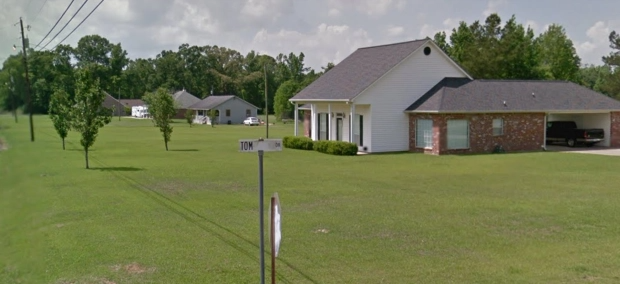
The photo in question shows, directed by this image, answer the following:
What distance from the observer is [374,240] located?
1043 cm

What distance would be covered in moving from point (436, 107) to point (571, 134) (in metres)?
11.0

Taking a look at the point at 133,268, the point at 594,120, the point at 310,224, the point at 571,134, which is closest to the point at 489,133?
the point at 571,134

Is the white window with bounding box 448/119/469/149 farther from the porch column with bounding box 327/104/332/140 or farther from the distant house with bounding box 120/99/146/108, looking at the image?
the distant house with bounding box 120/99/146/108

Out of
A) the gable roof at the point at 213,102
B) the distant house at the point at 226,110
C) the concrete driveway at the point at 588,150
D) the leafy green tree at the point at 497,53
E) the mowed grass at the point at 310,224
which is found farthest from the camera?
the gable roof at the point at 213,102

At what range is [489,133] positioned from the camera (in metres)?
31.6

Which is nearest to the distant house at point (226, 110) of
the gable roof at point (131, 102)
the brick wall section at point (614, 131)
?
the gable roof at point (131, 102)

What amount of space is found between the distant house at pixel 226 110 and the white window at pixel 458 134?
57565mm

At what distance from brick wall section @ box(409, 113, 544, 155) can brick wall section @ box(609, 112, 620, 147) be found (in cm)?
527

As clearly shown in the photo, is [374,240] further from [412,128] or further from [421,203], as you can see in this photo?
[412,128]

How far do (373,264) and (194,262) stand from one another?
287 cm

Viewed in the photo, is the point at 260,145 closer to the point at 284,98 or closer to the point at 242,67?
the point at 284,98

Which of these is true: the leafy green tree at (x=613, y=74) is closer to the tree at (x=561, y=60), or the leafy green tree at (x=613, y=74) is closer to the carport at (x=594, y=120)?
the tree at (x=561, y=60)

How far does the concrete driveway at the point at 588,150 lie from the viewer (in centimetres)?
2988

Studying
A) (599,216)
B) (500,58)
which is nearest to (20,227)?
(599,216)
